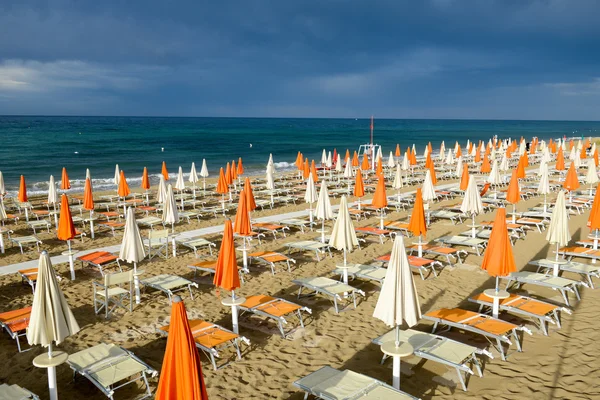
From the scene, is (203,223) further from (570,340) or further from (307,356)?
(570,340)

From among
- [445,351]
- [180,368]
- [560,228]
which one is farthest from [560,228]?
[180,368]

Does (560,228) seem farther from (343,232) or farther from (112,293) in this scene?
(112,293)

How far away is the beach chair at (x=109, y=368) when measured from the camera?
5772 mm

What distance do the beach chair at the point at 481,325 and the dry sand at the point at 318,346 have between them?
0.73 ft

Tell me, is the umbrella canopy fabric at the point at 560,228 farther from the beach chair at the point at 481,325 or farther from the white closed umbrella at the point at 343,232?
the white closed umbrella at the point at 343,232

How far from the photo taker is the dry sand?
6.12 meters

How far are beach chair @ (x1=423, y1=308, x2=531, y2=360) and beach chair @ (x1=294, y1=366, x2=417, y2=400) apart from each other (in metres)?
2.23

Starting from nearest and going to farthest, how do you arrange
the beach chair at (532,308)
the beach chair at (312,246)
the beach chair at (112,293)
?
the beach chair at (532,308)
the beach chair at (112,293)
the beach chair at (312,246)

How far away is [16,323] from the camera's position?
7520 mm

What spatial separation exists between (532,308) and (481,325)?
1.34 m

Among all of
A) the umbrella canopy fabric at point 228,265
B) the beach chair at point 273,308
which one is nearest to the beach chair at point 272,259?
the beach chair at point 273,308

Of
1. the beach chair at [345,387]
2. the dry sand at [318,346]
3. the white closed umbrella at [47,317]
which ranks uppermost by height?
the white closed umbrella at [47,317]

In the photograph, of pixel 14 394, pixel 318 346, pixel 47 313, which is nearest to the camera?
pixel 47 313

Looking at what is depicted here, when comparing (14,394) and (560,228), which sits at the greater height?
(560,228)
